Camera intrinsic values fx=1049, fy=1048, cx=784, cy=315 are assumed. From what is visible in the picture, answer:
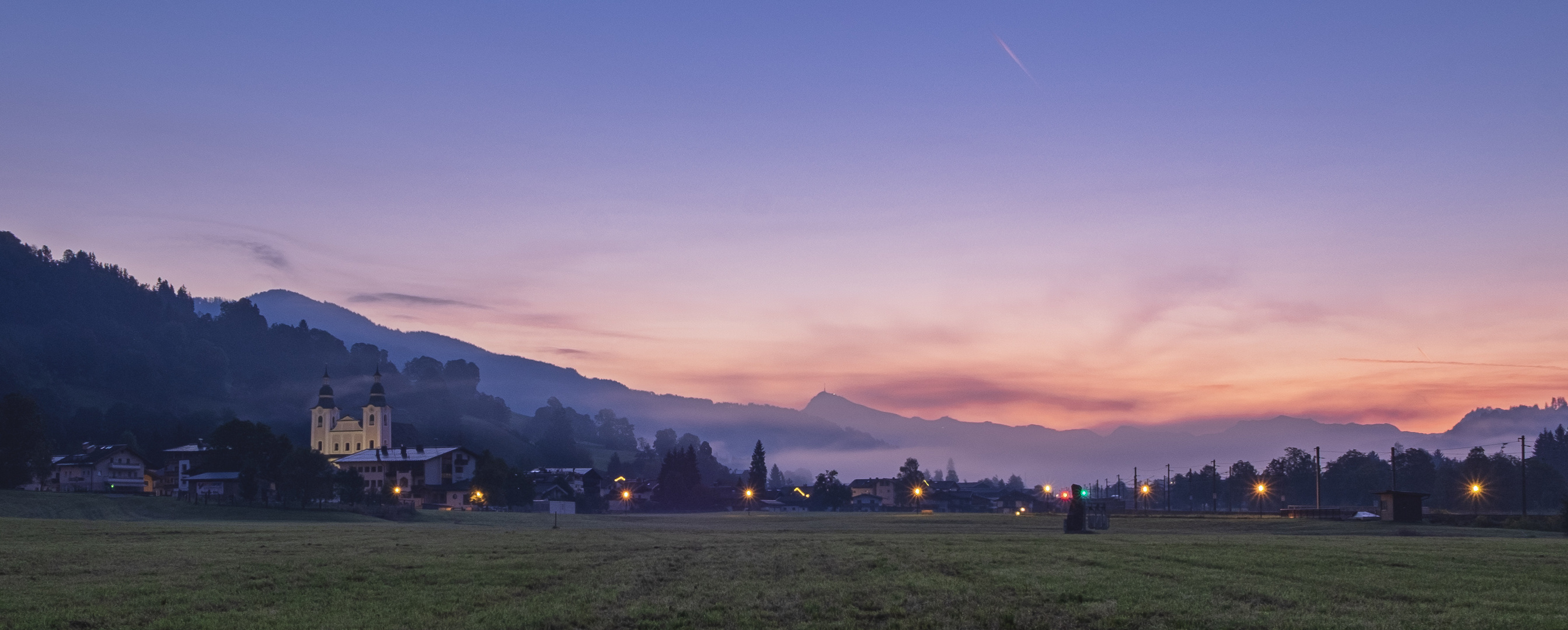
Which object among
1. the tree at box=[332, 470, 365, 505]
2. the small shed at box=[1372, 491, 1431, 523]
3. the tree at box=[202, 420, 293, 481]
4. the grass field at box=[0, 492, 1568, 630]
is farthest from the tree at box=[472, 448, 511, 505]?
the small shed at box=[1372, 491, 1431, 523]

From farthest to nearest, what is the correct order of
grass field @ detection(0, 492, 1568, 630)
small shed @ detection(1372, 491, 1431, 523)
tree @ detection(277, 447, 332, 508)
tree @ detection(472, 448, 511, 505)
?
tree @ detection(472, 448, 511, 505) → tree @ detection(277, 447, 332, 508) → small shed @ detection(1372, 491, 1431, 523) → grass field @ detection(0, 492, 1568, 630)

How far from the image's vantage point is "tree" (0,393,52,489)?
130750 mm

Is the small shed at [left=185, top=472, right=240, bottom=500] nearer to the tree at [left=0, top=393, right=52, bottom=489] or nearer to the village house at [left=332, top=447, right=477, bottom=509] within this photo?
the village house at [left=332, top=447, right=477, bottom=509]

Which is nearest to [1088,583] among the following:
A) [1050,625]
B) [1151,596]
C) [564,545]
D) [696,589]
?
[1151,596]

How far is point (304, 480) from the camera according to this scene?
126500 mm

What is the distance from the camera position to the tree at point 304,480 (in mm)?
126125

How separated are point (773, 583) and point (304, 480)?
11275 centimetres

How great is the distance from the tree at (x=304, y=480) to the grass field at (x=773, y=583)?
75.1 meters

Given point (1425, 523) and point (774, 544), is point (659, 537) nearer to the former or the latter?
point (774, 544)

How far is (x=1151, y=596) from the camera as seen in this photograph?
2650cm

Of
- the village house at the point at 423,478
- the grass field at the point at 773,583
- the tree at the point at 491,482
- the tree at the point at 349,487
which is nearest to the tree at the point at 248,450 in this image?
the tree at the point at 349,487

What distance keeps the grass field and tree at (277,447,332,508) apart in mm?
75118

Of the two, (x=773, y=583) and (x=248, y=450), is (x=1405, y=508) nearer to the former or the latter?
(x=773, y=583)

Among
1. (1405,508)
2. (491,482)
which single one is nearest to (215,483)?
(491,482)
